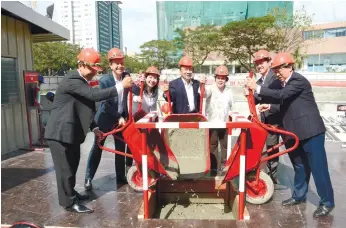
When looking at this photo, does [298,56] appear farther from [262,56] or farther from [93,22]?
[93,22]

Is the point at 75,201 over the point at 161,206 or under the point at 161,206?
over

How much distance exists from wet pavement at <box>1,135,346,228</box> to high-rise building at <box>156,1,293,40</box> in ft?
213

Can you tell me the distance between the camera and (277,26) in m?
30.8

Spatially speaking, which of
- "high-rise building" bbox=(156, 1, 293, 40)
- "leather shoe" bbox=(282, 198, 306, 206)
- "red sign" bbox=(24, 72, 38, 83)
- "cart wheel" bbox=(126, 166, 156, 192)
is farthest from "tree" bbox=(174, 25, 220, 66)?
"leather shoe" bbox=(282, 198, 306, 206)

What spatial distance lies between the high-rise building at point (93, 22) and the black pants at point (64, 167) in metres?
89.3

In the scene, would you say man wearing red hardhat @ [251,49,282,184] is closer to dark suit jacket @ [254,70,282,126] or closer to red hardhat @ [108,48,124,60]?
dark suit jacket @ [254,70,282,126]

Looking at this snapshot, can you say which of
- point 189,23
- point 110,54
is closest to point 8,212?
point 110,54

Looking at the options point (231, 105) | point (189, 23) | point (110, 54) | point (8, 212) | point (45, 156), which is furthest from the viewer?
point (189, 23)

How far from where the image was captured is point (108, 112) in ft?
12.6

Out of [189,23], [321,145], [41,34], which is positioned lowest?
[321,145]

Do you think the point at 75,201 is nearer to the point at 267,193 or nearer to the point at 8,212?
the point at 8,212

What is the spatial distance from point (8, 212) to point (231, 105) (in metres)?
2.92

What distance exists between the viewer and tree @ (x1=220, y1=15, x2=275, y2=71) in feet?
101

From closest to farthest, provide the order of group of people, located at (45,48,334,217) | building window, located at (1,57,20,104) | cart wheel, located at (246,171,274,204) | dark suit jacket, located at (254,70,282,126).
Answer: group of people, located at (45,48,334,217)
cart wheel, located at (246,171,274,204)
dark suit jacket, located at (254,70,282,126)
building window, located at (1,57,20,104)
